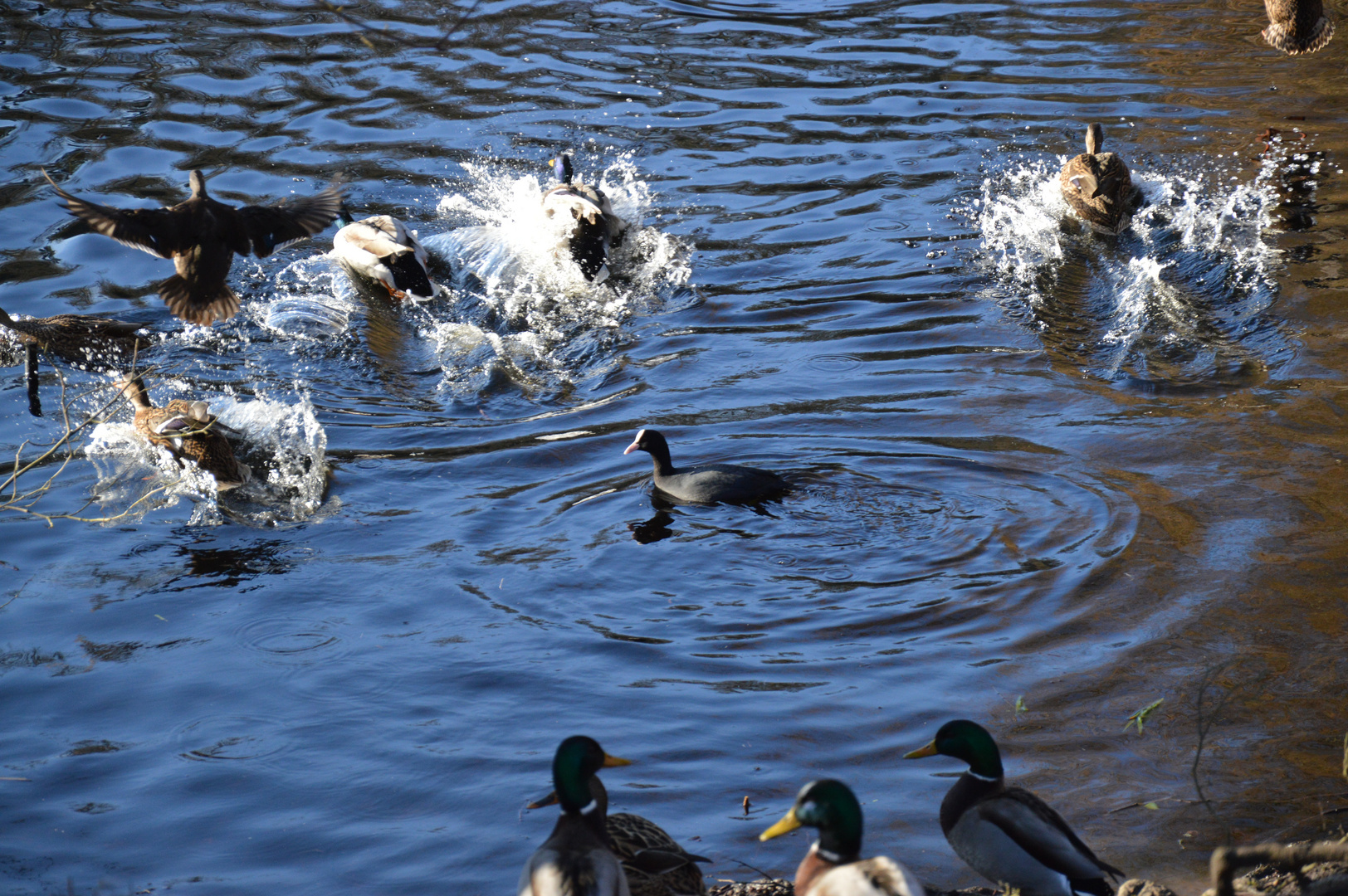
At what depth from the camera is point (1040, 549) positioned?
19.5 ft

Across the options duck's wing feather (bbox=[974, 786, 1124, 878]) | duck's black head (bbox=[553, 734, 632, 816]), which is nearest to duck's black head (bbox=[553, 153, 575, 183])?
duck's black head (bbox=[553, 734, 632, 816])

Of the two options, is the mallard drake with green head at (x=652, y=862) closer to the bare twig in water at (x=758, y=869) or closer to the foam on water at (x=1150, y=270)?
the bare twig in water at (x=758, y=869)

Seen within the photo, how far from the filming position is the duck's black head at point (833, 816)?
11.1ft

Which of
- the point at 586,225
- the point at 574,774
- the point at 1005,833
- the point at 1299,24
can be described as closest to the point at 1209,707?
the point at 1005,833

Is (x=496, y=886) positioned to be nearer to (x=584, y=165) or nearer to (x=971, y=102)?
(x=584, y=165)

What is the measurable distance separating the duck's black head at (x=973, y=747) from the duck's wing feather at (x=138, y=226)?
444 centimetres

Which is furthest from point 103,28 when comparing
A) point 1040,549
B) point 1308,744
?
point 1308,744

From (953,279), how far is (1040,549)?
3.59 meters

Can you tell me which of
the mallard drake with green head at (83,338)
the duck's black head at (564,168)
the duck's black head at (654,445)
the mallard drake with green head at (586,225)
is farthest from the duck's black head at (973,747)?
the duck's black head at (564,168)

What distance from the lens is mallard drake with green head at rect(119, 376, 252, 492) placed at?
681cm

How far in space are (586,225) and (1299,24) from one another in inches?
199

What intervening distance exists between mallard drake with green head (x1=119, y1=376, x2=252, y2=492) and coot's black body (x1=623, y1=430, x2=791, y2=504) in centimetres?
243

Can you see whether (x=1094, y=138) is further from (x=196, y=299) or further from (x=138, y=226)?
(x=138, y=226)

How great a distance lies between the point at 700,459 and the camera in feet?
24.1
